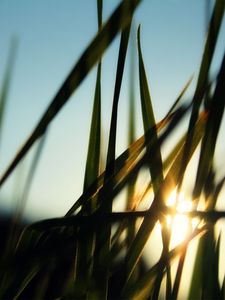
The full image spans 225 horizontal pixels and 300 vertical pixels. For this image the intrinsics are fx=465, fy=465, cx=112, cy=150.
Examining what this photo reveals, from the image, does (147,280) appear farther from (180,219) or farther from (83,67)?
(83,67)

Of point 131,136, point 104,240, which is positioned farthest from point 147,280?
point 131,136

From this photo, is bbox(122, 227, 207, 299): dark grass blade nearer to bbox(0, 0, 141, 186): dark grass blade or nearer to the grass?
the grass

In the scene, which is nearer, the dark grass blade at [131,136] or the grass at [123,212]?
the grass at [123,212]

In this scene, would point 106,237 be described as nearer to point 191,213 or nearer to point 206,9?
point 191,213

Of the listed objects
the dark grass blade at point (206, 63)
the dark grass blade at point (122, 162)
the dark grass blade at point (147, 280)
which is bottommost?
the dark grass blade at point (147, 280)

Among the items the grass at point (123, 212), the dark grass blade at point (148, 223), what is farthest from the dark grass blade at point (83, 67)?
the dark grass blade at point (148, 223)

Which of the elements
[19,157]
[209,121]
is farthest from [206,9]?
[19,157]

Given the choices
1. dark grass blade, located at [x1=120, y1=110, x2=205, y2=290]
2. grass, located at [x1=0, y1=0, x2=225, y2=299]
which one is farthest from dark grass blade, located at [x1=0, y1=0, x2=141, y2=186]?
dark grass blade, located at [x1=120, y1=110, x2=205, y2=290]

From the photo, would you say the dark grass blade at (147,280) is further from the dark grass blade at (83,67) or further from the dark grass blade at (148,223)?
the dark grass blade at (83,67)
